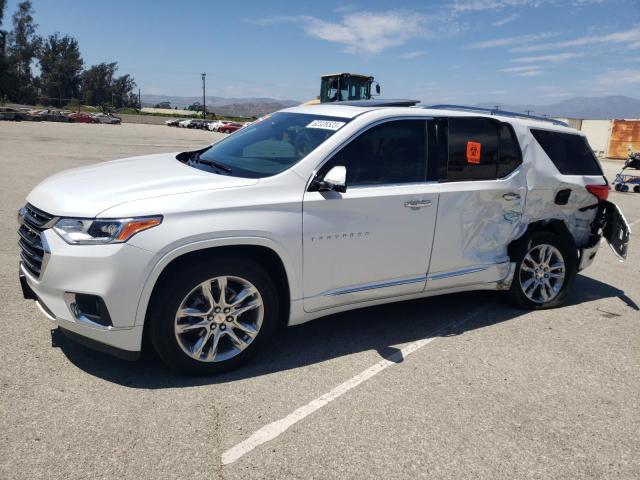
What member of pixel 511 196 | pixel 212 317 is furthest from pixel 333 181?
pixel 511 196

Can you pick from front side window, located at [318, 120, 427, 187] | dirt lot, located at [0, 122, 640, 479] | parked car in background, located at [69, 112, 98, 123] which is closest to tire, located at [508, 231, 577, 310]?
dirt lot, located at [0, 122, 640, 479]

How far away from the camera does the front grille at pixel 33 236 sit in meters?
3.16

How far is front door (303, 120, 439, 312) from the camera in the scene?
3506 millimetres

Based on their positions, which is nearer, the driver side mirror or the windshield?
the driver side mirror

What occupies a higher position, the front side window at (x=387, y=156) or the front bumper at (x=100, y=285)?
the front side window at (x=387, y=156)

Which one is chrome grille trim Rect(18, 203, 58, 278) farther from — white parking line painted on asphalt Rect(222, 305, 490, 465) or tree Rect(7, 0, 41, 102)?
tree Rect(7, 0, 41, 102)

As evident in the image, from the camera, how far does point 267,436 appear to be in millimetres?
2777

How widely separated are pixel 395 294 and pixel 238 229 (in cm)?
143

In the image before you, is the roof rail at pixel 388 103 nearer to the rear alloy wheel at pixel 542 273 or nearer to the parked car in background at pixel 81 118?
the rear alloy wheel at pixel 542 273

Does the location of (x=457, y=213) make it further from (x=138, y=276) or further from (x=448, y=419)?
(x=138, y=276)

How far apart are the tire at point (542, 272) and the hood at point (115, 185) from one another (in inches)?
107

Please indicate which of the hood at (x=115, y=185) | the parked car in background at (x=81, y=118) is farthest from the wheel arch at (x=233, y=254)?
the parked car in background at (x=81, y=118)

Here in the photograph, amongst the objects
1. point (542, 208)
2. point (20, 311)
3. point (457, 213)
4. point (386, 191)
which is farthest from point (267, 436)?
point (542, 208)

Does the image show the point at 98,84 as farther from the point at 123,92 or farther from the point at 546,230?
the point at 546,230
